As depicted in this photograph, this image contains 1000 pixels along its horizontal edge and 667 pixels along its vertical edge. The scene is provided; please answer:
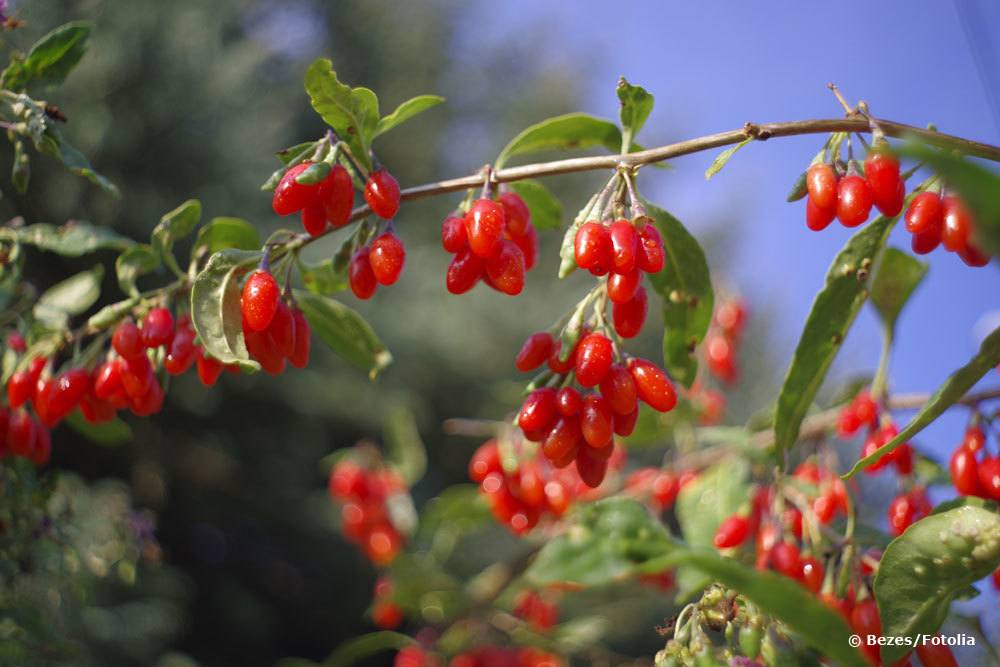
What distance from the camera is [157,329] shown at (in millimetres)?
586

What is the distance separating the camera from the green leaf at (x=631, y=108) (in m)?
0.55

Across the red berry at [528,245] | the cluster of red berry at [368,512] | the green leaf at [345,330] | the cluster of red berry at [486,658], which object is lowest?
the cluster of red berry at [486,658]

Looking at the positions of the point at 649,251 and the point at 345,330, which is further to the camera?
the point at 345,330

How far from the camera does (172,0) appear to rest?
233 centimetres

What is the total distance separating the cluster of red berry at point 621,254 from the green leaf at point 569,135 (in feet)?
0.40

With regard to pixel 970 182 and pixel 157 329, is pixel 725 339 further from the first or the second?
pixel 970 182

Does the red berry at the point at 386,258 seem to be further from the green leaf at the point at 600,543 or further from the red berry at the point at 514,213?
the green leaf at the point at 600,543

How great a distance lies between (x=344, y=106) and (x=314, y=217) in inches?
2.9

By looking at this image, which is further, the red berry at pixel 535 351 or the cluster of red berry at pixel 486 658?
the cluster of red berry at pixel 486 658

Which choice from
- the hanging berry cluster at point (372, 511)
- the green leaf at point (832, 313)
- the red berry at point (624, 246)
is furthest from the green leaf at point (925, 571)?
the hanging berry cluster at point (372, 511)

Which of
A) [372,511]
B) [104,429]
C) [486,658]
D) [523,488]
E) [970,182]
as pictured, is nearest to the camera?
[970,182]

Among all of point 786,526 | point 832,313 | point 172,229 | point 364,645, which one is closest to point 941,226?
point 832,313

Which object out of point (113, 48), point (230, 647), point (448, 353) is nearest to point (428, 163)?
point (448, 353)

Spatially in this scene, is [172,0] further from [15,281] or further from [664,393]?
[664,393]
